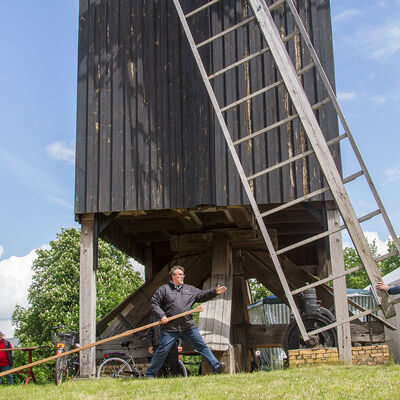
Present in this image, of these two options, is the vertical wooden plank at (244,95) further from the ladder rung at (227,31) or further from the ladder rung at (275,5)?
the ladder rung at (275,5)

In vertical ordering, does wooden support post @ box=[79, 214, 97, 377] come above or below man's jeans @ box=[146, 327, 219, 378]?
above

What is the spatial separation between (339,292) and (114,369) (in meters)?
3.81

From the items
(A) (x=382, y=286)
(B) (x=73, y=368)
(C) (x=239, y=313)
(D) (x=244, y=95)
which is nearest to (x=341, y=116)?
(D) (x=244, y=95)

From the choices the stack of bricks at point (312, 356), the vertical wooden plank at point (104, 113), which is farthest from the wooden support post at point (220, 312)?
the vertical wooden plank at point (104, 113)

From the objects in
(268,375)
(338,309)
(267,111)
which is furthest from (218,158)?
(268,375)

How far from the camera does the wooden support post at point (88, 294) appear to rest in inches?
385

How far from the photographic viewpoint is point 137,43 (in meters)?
11.0

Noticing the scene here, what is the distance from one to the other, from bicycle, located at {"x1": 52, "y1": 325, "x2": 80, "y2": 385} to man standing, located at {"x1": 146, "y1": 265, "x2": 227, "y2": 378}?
1.74 metres

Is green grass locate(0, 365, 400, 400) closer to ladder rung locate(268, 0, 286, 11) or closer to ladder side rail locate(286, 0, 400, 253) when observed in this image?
ladder side rail locate(286, 0, 400, 253)

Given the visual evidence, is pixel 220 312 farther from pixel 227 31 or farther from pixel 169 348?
pixel 227 31

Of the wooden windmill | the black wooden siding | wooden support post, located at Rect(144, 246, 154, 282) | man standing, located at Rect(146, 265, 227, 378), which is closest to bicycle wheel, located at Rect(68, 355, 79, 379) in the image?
the wooden windmill

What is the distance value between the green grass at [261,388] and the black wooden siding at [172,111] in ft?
12.3

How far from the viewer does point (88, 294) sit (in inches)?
402

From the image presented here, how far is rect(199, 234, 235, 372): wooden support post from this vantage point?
9664mm
